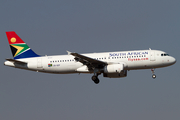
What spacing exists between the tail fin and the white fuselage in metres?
1.50

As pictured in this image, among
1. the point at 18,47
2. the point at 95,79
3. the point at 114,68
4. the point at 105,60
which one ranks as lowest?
the point at 95,79

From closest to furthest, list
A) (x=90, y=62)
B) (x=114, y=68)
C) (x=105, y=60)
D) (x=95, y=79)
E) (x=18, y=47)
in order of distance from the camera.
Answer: (x=114, y=68) → (x=90, y=62) → (x=105, y=60) → (x=95, y=79) → (x=18, y=47)

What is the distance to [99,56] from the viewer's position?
44.7m

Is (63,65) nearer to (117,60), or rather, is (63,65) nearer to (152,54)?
(117,60)

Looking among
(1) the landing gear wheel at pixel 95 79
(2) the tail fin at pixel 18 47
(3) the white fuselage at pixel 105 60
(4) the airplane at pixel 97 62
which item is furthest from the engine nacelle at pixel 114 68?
(2) the tail fin at pixel 18 47

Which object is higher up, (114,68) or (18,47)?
(18,47)

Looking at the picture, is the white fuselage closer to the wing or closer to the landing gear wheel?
the wing

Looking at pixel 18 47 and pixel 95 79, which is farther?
pixel 18 47

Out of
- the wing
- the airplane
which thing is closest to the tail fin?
the airplane

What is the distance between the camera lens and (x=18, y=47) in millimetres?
48562

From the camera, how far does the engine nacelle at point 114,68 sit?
4247 centimetres

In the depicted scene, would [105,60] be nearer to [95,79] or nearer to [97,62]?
[97,62]

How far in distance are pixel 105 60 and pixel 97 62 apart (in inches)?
73.0

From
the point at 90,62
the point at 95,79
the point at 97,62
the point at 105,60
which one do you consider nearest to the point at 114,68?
the point at 105,60
